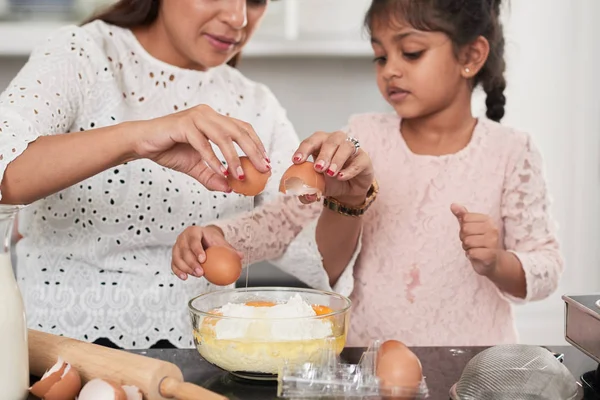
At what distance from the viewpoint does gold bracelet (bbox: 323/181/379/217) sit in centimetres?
159

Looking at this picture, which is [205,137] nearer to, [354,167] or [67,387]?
[354,167]

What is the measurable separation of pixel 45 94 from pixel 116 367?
75 cm

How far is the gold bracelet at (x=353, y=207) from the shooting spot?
1590 millimetres

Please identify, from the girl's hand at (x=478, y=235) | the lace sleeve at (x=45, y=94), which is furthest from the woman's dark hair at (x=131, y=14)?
the girl's hand at (x=478, y=235)

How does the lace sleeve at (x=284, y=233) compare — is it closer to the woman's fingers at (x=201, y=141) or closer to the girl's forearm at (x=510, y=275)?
the girl's forearm at (x=510, y=275)

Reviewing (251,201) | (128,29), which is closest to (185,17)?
(128,29)

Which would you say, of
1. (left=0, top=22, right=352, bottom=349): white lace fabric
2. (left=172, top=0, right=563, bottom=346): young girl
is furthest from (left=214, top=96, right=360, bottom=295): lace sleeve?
(left=172, top=0, right=563, bottom=346): young girl

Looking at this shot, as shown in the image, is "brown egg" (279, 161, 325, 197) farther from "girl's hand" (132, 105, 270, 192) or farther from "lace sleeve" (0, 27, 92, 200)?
"lace sleeve" (0, 27, 92, 200)

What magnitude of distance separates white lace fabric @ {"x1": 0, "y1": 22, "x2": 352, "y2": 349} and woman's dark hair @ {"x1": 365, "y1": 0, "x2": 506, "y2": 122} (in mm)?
495

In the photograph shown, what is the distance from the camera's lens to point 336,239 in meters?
1.72

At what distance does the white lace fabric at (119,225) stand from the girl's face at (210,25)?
0.12 meters

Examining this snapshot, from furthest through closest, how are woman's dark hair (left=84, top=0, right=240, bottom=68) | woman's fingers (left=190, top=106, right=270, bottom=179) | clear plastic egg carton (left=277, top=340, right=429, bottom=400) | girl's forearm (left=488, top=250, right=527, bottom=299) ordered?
1. woman's dark hair (left=84, top=0, right=240, bottom=68)
2. girl's forearm (left=488, top=250, right=527, bottom=299)
3. woman's fingers (left=190, top=106, right=270, bottom=179)
4. clear plastic egg carton (left=277, top=340, right=429, bottom=400)

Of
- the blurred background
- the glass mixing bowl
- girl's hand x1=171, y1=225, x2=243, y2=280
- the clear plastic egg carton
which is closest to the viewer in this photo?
the clear plastic egg carton

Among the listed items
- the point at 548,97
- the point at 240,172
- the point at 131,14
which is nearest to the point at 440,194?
the point at 240,172
